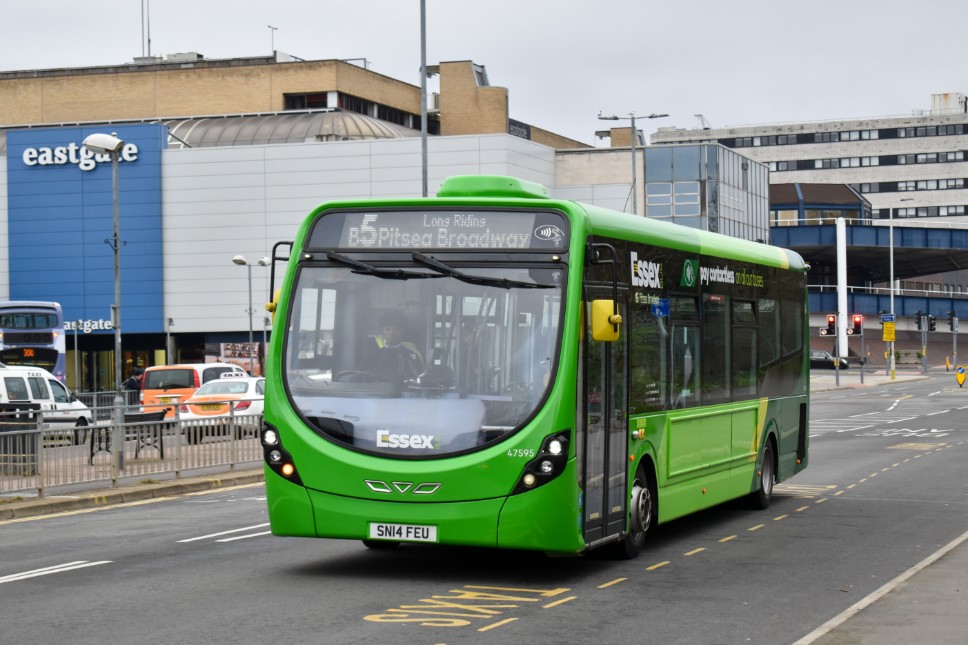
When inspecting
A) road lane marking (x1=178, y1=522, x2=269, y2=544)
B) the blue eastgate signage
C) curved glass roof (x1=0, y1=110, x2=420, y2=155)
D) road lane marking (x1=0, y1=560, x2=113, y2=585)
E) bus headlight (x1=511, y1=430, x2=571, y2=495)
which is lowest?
road lane marking (x1=178, y1=522, x2=269, y2=544)

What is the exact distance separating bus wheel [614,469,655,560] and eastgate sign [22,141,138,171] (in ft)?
221

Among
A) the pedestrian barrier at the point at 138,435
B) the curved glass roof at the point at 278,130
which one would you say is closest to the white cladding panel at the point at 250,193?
the curved glass roof at the point at 278,130

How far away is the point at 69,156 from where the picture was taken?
76.8m

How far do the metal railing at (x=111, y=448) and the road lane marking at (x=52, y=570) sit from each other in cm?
614

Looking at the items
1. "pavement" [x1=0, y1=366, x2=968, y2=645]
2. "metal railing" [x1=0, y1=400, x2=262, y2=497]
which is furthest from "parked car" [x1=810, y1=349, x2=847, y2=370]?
"pavement" [x1=0, y1=366, x2=968, y2=645]

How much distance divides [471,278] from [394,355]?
33.4 inches

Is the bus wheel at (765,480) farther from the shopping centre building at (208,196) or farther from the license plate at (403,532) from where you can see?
the shopping centre building at (208,196)

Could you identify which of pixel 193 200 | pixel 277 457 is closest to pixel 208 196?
pixel 193 200

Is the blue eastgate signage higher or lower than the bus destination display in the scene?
higher

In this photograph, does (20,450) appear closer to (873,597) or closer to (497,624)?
(497,624)

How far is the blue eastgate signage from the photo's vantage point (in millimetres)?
76750

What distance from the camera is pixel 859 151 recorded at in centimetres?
14762

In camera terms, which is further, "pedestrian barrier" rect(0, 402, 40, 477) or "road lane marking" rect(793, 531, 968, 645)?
"pedestrian barrier" rect(0, 402, 40, 477)

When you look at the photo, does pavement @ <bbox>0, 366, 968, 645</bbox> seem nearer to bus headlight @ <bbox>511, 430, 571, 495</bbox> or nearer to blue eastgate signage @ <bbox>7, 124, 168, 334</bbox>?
bus headlight @ <bbox>511, 430, 571, 495</bbox>
